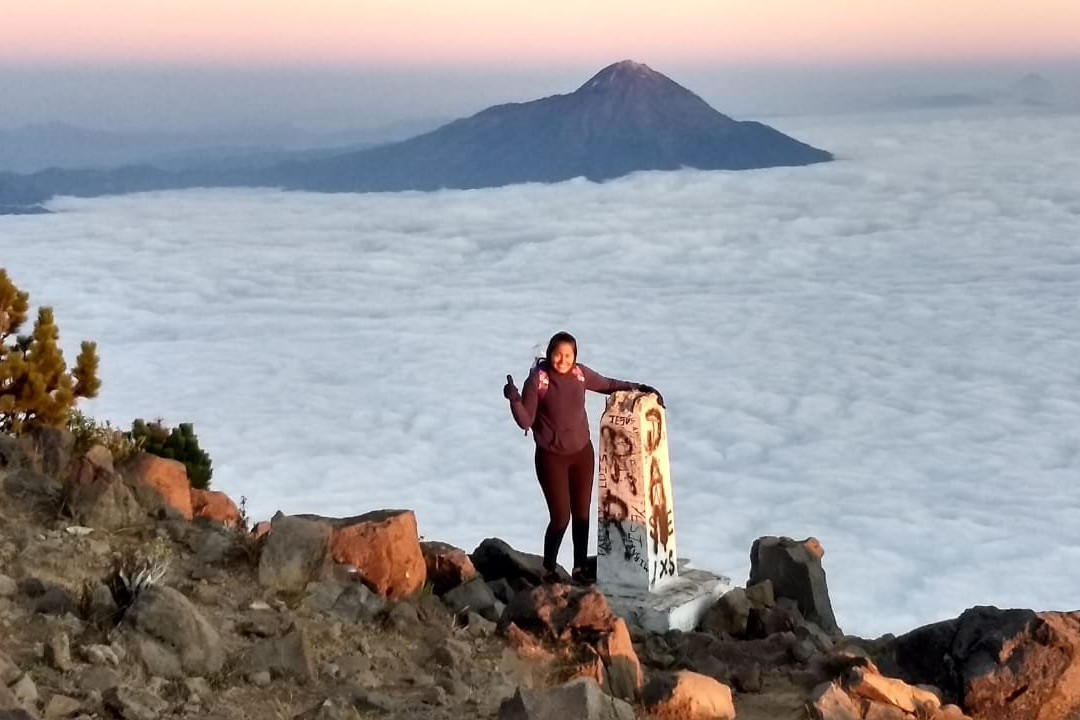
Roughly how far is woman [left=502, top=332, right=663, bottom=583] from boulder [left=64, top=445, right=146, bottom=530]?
231 cm

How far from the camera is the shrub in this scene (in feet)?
33.0

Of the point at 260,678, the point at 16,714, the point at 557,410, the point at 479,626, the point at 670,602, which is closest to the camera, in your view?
the point at 16,714

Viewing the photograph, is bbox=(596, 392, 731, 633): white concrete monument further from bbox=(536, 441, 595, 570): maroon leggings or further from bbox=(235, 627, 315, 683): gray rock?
bbox=(235, 627, 315, 683): gray rock

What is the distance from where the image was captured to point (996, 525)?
51156 millimetres

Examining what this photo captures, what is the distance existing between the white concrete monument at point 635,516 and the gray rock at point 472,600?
152cm

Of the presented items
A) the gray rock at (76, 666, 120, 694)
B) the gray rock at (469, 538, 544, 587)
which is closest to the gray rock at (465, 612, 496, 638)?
the gray rock at (76, 666, 120, 694)

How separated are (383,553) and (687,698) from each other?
2067 millimetres

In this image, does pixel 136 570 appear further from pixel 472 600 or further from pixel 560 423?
pixel 560 423

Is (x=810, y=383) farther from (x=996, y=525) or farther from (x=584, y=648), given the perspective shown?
(x=584, y=648)

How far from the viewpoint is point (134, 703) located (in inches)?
191

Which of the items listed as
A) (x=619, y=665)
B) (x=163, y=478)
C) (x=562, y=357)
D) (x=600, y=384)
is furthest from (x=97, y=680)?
(x=600, y=384)

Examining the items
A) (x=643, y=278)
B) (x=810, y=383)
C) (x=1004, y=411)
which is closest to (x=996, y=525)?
(x=1004, y=411)

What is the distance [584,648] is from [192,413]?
57.9m

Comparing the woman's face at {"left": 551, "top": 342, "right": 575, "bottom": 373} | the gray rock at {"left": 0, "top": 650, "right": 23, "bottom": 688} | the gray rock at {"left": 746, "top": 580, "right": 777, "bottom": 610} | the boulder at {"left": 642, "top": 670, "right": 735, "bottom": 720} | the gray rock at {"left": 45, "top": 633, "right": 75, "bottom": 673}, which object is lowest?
the gray rock at {"left": 746, "top": 580, "right": 777, "bottom": 610}
